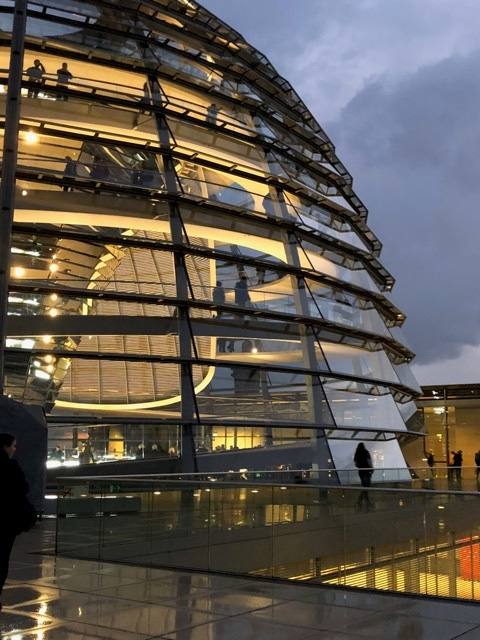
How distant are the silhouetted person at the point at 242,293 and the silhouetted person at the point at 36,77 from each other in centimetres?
607

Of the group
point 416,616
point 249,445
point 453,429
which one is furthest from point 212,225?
point 453,429

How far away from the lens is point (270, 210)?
20422 mm

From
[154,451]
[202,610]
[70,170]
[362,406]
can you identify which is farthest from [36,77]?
[202,610]

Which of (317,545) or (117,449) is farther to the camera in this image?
(117,449)

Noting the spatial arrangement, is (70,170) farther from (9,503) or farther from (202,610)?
(202,610)

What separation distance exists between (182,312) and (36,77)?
20.3 feet

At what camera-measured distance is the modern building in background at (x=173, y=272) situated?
55.4ft

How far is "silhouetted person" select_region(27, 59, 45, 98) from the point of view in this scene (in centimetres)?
1897

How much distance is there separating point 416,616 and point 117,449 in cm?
934

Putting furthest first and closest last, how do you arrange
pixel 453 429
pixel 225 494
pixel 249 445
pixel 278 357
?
pixel 453 429
pixel 278 357
pixel 249 445
pixel 225 494

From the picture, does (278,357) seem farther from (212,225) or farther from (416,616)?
(416,616)

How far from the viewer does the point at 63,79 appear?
1917 centimetres

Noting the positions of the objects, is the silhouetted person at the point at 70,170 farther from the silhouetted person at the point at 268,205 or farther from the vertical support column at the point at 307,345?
the vertical support column at the point at 307,345

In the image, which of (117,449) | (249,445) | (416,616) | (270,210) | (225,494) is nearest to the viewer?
(416,616)
